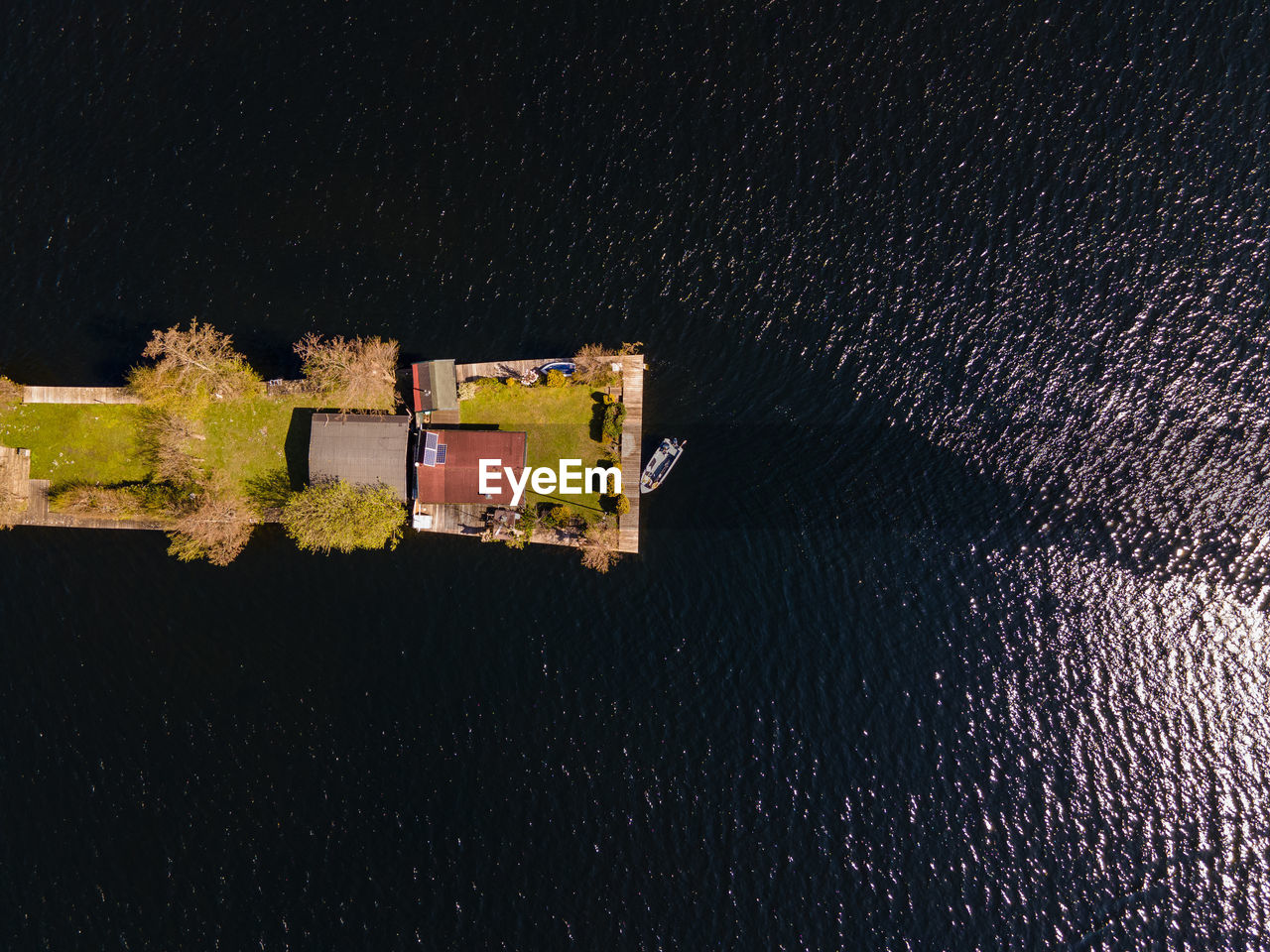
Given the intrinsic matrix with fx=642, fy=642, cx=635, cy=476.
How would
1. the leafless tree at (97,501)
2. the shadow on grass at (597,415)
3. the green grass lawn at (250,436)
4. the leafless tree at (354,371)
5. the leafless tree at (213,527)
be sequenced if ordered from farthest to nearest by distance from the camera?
the green grass lawn at (250,436), the shadow on grass at (597,415), the leafless tree at (97,501), the leafless tree at (354,371), the leafless tree at (213,527)

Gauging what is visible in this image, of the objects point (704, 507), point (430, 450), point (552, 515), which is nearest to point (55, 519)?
point (430, 450)

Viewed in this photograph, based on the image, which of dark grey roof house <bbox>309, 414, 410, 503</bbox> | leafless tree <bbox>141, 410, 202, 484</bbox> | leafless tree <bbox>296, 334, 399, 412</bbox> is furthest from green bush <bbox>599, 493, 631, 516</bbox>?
leafless tree <bbox>141, 410, 202, 484</bbox>

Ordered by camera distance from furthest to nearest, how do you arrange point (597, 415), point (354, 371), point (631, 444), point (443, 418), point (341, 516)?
1. point (443, 418)
2. point (597, 415)
3. point (631, 444)
4. point (354, 371)
5. point (341, 516)

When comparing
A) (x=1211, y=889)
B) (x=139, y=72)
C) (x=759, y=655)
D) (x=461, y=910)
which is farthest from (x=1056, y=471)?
(x=139, y=72)

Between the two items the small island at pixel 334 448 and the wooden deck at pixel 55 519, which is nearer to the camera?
the small island at pixel 334 448

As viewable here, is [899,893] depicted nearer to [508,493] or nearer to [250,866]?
[508,493]

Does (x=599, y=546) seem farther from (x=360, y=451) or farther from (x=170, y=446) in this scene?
(x=170, y=446)

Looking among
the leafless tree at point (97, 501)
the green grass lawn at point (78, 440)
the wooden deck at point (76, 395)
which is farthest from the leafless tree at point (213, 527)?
the wooden deck at point (76, 395)

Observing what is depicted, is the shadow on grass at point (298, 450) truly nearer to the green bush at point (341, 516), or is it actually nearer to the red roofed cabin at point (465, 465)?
the green bush at point (341, 516)
